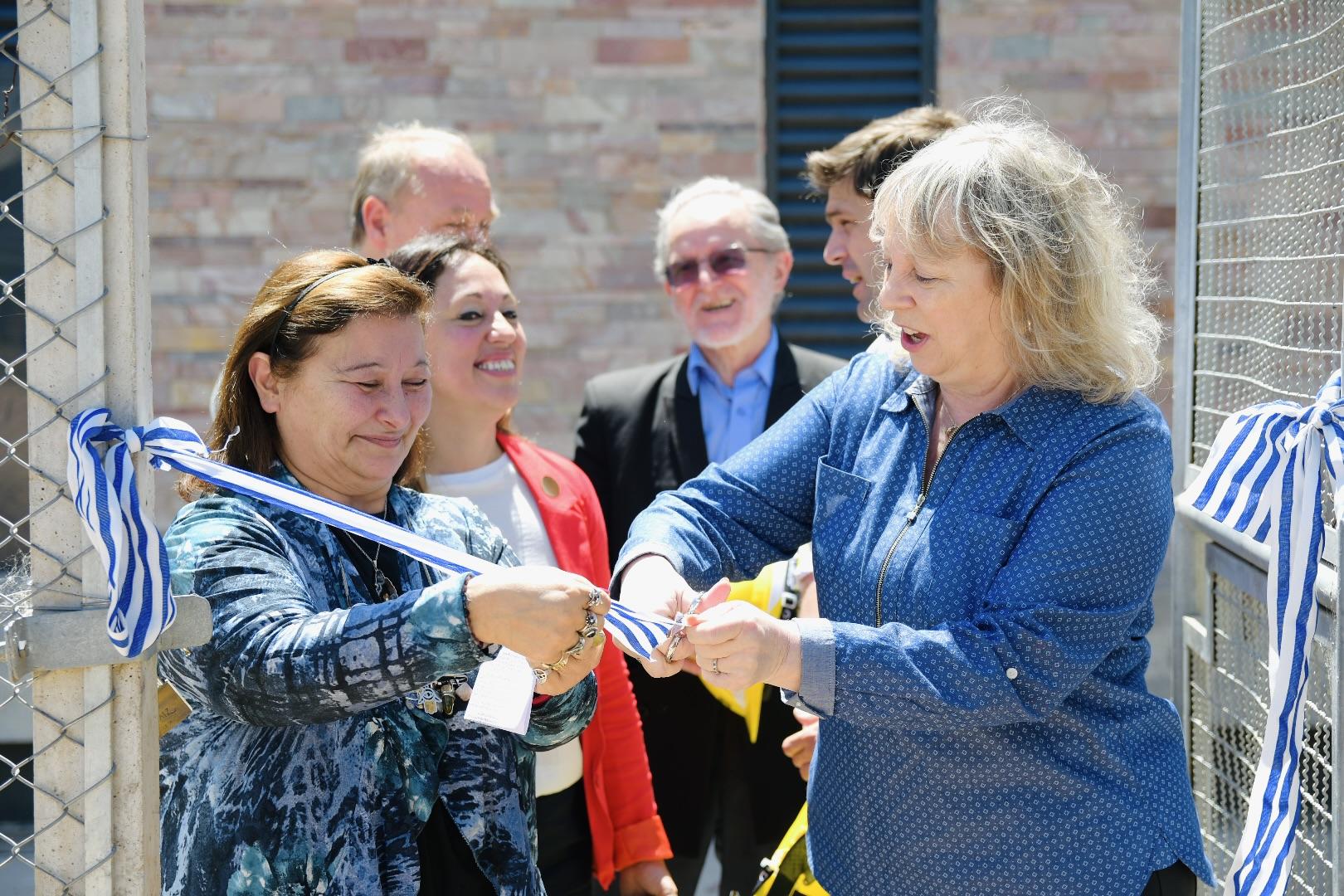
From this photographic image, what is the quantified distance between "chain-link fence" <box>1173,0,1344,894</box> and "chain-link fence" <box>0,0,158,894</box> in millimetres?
1752

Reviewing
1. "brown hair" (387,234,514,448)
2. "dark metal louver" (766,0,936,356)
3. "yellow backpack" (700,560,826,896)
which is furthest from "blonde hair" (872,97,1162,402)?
"dark metal louver" (766,0,936,356)

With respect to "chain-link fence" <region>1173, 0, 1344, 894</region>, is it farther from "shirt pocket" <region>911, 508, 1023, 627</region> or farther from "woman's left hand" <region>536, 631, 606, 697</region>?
"woman's left hand" <region>536, 631, 606, 697</region>

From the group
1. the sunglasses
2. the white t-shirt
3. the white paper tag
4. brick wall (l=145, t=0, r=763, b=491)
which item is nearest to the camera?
the white paper tag

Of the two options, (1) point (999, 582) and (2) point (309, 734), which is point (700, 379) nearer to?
(1) point (999, 582)

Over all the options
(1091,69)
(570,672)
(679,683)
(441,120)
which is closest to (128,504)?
(570,672)

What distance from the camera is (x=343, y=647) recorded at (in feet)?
5.76

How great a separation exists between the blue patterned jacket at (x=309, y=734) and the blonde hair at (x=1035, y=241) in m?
0.93

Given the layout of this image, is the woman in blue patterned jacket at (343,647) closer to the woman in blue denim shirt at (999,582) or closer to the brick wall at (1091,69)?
the woman in blue denim shirt at (999,582)

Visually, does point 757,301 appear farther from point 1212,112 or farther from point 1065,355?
point 1065,355

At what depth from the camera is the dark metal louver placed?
614cm

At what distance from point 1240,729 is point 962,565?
3.81ft

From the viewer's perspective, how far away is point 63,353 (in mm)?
1762

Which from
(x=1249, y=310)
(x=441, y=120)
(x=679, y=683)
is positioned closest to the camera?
(x=1249, y=310)

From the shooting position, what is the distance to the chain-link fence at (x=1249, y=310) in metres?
2.37
